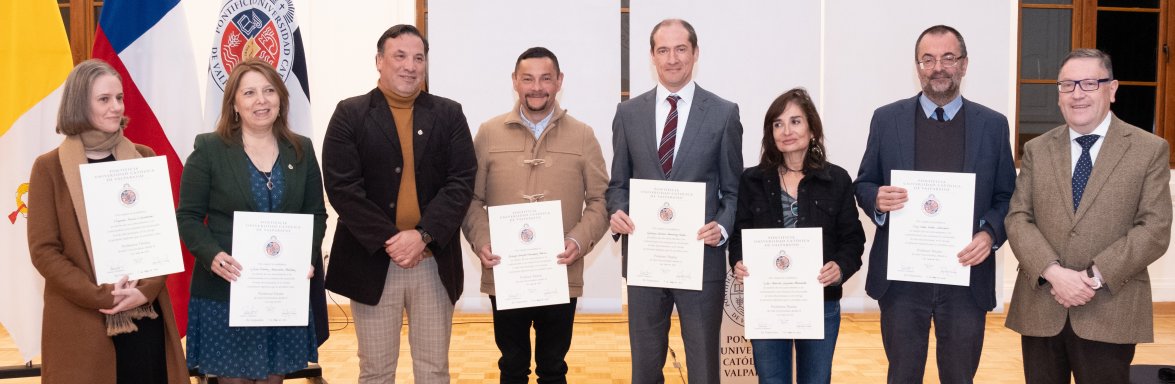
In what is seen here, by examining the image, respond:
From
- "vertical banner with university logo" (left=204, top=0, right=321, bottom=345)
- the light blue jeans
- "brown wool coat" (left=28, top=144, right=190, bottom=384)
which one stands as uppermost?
"vertical banner with university logo" (left=204, top=0, right=321, bottom=345)

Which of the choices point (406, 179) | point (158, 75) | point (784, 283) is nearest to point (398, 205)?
point (406, 179)

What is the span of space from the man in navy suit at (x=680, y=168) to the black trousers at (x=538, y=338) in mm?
335

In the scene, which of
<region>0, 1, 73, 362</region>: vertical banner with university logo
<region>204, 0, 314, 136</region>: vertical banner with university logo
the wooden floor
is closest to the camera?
<region>0, 1, 73, 362</region>: vertical banner with university logo

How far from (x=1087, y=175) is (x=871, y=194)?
70 cm

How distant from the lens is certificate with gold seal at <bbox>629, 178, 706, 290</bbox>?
3057 millimetres

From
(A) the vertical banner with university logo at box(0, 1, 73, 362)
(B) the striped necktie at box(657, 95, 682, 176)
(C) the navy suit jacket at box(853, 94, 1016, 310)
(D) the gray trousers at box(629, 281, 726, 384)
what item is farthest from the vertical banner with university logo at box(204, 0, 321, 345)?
(C) the navy suit jacket at box(853, 94, 1016, 310)

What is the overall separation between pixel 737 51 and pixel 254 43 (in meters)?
3.56

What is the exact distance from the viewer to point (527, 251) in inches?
126

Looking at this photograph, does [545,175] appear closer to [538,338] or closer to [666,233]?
[666,233]

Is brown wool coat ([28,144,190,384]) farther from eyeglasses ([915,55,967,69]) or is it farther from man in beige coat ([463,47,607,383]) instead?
eyeglasses ([915,55,967,69])

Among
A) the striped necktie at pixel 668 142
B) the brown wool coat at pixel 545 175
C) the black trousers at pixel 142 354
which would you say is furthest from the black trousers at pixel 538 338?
the black trousers at pixel 142 354

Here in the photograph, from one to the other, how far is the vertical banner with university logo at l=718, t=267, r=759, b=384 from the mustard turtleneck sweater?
178 cm

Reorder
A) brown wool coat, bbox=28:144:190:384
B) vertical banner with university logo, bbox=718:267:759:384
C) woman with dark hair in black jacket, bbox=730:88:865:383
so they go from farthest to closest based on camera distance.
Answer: vertical banner with university logo, bbox=718:267:759:384 → woman with dark hair in black jacket, bbox=730:88:865:383 → brown wool coat, bbox=28:144:190:384

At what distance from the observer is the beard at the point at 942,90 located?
9.91 feet
